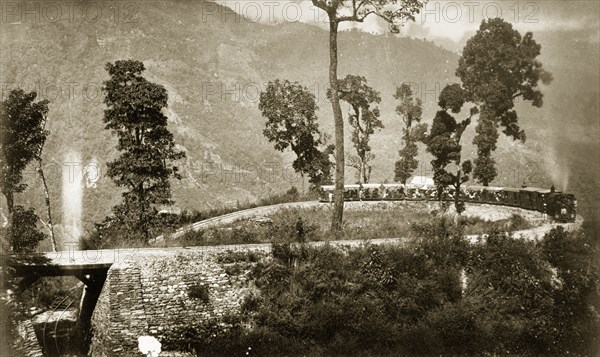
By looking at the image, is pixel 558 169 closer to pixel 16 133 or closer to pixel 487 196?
pixel 487 196

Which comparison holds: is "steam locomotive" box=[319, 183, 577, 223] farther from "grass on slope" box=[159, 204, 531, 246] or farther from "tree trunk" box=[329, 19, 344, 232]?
"tree trunk" box=[329, 19, 344, 232]

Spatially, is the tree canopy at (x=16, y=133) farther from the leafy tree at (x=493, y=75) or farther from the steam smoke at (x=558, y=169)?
the steam smoke at (x=558, y=169)

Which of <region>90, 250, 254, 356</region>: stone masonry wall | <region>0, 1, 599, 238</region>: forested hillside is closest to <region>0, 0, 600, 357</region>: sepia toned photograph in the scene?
<region>90, 250, 254, 356</region>: stone masonry wall

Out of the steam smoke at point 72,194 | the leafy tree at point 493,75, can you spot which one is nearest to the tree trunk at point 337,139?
the leafy tree at point 493,75

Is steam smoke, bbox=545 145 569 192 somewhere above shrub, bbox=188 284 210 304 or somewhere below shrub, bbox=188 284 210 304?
above

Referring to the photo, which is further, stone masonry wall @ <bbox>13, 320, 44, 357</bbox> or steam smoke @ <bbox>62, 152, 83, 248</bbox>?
steam smoke @ <bbox>62, 152, 83, 248</bbox>

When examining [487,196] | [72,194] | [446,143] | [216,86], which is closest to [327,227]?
[446,143]
